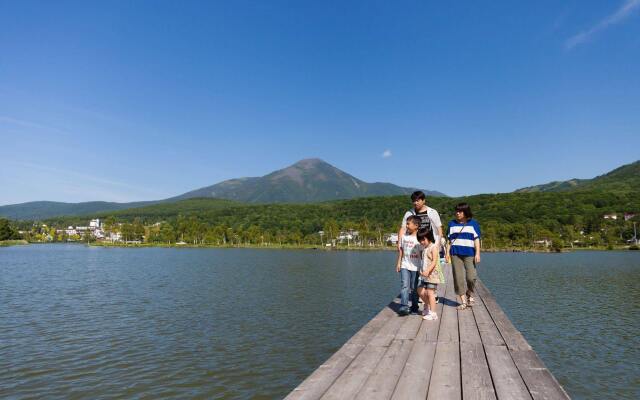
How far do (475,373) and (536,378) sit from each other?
75cm

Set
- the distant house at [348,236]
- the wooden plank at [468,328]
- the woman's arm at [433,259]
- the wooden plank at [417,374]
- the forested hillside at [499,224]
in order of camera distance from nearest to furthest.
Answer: the wooden plank at [417,374], the wooden plank at [468,328], the woman's arm at [433,259], the forested hillside at [499,224], the distant house at [348,236]

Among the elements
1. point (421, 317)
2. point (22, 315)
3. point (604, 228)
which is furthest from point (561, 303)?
point (604, 228)

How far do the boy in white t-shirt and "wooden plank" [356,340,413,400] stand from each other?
8.99 ft

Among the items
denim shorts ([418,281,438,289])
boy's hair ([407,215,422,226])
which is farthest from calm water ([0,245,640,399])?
boy's hair ([407,215,422,226])

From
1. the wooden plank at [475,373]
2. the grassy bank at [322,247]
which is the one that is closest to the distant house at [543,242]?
the grassy bank at [322,247]

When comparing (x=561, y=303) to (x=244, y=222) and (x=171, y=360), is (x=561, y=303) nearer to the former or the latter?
(x=171, y=360)

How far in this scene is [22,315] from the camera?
1753 cm

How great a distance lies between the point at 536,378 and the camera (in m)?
5.30

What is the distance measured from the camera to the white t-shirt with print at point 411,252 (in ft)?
31.8

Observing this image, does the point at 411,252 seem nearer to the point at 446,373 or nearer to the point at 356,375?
the point at 446,373

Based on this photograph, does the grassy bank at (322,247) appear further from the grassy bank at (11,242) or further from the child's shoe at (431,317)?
the child's shoe at (431,317)

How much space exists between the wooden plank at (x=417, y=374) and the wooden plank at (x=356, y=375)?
1.54 feet

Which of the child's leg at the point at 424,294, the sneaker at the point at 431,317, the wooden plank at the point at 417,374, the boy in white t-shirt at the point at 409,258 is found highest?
the boy in white t-shirt at the point at 409,258

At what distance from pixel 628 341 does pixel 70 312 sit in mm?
22229
